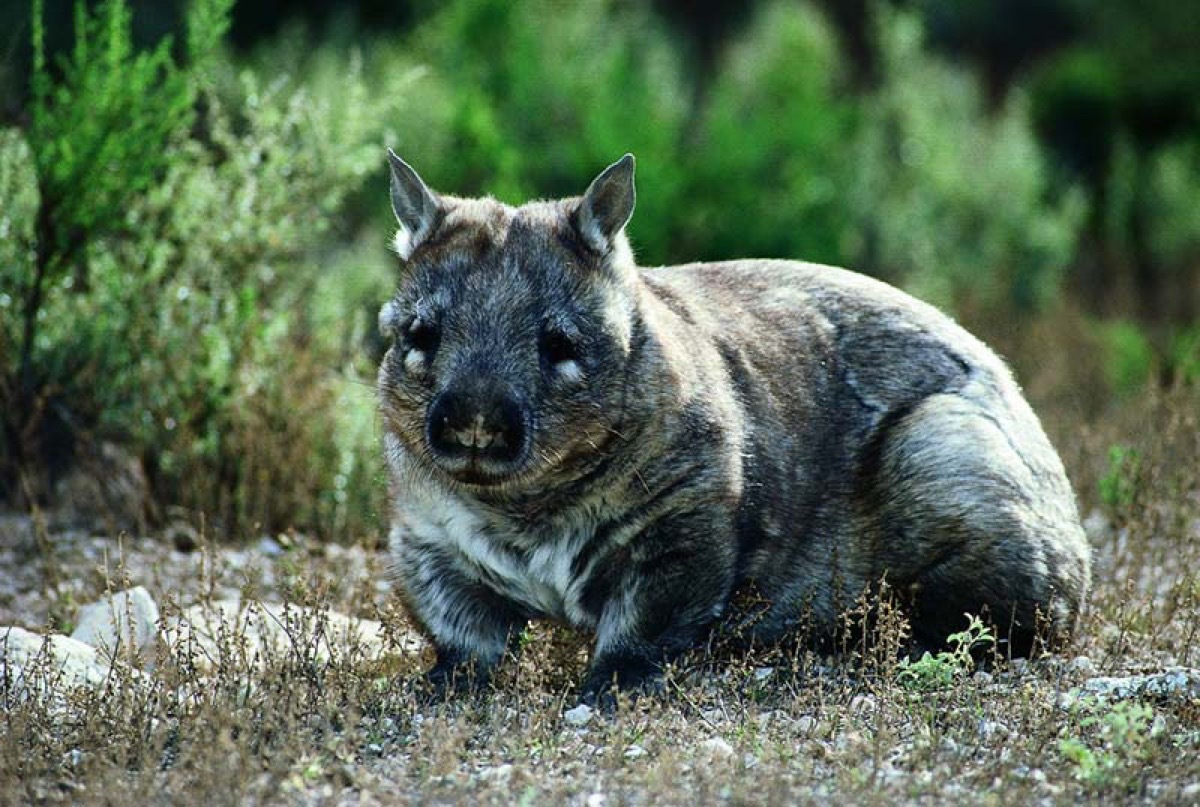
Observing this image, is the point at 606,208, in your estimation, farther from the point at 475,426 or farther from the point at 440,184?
the point at 440,184

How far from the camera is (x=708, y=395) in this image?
606 cm

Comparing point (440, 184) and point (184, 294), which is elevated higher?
point (440, 184)

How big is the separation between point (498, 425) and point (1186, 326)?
1087 centimetres

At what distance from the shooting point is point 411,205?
246 inches

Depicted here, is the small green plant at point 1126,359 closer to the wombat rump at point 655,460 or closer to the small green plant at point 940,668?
the wombat rump at point 655,460

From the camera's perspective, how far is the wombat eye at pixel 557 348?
5.79 metres

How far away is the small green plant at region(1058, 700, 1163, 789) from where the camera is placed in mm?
4793

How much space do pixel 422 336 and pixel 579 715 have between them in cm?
140

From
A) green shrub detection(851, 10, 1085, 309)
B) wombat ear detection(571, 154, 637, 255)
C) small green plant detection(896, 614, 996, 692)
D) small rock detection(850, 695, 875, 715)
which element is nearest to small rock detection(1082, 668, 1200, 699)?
small green plant detection(896, 614, 996, 692)

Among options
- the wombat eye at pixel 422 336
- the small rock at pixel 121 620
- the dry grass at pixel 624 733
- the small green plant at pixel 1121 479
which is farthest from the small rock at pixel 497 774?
the small green plant at pixel 1121 479

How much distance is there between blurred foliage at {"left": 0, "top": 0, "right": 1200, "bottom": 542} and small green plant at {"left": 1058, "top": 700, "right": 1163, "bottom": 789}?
3.10m

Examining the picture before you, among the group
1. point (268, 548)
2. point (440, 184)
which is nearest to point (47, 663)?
point (268, 548)

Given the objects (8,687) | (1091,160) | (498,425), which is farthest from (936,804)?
(1091,160)

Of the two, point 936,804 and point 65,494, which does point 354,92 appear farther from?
point 936,804
